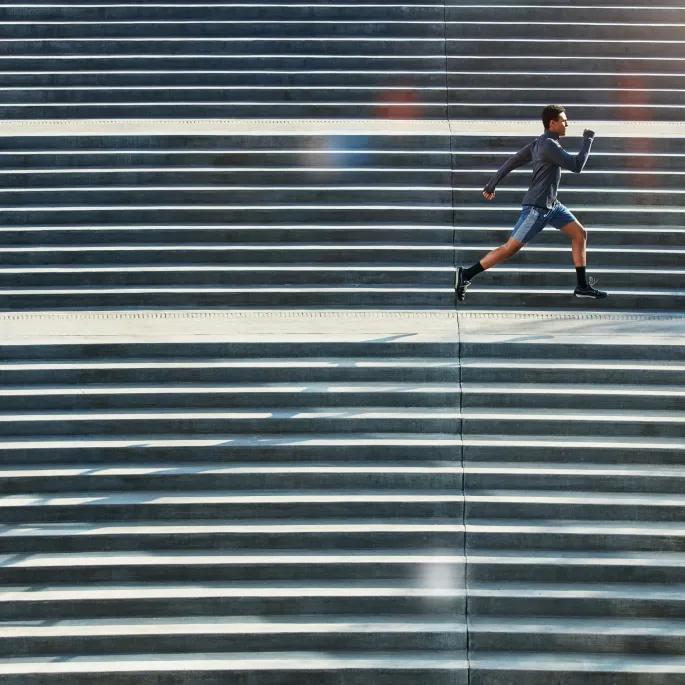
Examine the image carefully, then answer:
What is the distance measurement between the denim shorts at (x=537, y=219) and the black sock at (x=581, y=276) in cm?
42

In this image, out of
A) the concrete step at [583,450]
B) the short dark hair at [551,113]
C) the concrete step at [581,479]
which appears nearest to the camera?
the concrete step at [581,479]

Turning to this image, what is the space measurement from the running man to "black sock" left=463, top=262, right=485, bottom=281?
56 mm

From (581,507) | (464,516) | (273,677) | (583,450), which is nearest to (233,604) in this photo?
(273,677)

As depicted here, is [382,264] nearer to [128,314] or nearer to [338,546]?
[128,314]

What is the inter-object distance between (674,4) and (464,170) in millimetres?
4016

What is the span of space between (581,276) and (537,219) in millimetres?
666

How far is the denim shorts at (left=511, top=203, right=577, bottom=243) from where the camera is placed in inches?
292

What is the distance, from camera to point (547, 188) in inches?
291

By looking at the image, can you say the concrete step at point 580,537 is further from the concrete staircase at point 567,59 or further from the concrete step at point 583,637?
the concrete staircase at point 567,59

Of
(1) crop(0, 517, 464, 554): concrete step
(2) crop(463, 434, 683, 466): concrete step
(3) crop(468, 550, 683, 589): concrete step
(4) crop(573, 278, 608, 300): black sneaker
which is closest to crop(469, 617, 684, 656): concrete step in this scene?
(3) crop(468, 550, 683, 589): concrete step

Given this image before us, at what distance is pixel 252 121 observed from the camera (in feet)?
32.7

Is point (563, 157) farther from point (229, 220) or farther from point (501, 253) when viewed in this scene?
point (229, 220)

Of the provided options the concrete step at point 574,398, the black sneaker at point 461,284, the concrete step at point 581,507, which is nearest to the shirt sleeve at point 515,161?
the black sneaker at point 461,284

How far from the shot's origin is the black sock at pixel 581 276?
7.71 meters
